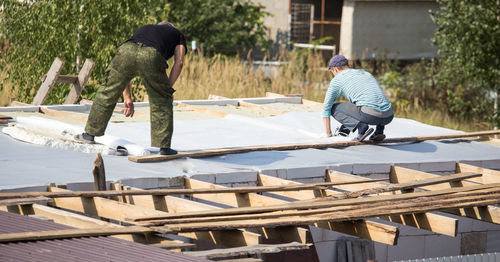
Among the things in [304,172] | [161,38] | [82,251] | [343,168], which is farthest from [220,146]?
[82,251]

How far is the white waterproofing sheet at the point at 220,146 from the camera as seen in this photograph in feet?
22.4

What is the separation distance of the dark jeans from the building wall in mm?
12910

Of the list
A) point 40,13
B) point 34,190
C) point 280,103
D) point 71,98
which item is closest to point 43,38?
point 40,13

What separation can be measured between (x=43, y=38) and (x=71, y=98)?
129 cm

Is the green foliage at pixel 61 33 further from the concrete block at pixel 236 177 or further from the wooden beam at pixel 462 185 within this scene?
the wooden beam at pixel 462 185

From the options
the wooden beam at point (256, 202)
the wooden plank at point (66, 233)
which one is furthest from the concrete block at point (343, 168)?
the wooden plank at point (66, 233)

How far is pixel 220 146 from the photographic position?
835cm

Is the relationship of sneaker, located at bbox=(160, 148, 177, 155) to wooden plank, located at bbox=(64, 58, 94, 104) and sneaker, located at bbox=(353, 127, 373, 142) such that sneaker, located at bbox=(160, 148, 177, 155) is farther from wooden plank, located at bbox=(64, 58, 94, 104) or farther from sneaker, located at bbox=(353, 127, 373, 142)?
wooden plank, located at bbox=(64, 58, 94, 104)

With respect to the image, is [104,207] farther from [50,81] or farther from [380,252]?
[50,81]

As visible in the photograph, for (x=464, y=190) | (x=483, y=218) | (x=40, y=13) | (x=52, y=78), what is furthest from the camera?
(x=40, y=13)

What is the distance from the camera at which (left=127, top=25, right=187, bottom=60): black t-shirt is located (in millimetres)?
7223

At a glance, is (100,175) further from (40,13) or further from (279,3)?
(279,3)

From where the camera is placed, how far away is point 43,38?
11.5 metres

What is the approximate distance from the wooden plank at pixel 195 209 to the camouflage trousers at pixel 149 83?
1.05 metres
